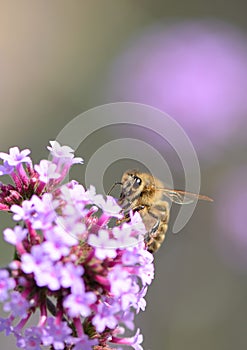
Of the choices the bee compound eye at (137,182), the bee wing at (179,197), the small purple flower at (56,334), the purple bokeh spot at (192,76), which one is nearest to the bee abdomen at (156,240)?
the bee wing at (179,197)

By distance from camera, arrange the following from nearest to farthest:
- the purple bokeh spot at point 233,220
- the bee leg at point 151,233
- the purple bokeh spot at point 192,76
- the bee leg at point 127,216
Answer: the bee leg at point 127,216
the bee leg at point 151,233
the purple bokeh spot at point 233,220
the purple bokeh spot at point 192,76

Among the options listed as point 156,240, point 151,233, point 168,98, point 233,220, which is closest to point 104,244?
point 151,233

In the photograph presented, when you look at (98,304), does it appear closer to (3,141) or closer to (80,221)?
(80,221)

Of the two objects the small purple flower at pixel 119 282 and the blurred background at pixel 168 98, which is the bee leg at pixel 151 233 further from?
the blurred background at pixel 168 98

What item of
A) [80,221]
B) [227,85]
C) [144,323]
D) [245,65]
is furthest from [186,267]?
[80,221]

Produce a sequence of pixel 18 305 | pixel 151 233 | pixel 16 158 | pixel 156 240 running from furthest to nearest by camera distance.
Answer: pixel 156 240
pixel 151 233
pixel 16 158
pixel 18 305

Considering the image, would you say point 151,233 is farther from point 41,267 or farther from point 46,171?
point 41,267

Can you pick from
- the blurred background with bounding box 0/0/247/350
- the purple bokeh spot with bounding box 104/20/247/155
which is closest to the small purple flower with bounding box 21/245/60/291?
the blurred background with bounding box 0/0/247/350
